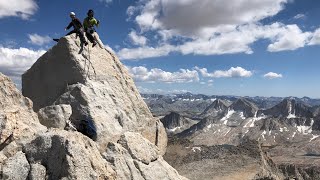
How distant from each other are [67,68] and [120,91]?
538cm

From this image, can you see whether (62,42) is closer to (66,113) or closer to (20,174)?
(66,113)

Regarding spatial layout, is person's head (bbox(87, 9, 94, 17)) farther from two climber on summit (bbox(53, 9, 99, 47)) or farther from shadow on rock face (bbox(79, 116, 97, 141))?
shadow on rock face (bbox(79, 116, 97, 141))

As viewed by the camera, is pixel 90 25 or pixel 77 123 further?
pixel 90 25

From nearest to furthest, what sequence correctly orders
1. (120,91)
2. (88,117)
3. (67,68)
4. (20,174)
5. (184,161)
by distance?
(20,174), (88,117), (67,68), (120,91), (184,161)

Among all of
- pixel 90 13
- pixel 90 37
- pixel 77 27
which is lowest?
pixel 90 37

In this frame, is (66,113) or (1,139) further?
(66,113)

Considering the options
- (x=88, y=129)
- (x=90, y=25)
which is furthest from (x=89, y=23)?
(x=88, y=129)

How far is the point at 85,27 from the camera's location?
121ft

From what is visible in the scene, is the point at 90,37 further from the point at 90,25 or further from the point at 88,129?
the point at 88,129

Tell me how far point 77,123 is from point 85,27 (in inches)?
430

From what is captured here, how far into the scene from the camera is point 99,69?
35875mm

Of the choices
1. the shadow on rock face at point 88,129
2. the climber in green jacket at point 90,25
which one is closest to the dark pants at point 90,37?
the climber in green jacket at point 90,25

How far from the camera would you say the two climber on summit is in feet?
116

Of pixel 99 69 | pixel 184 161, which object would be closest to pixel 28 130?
pixel 99 69
